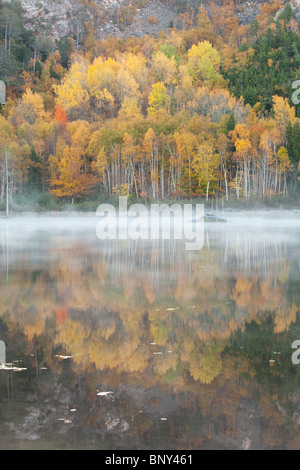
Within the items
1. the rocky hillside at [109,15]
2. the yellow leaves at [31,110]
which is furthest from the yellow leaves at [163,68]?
the rocky hillside at [109,15]

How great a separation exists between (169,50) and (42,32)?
35.2 m

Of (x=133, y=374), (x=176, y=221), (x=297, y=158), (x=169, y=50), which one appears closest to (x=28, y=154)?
(x=176, y=221)

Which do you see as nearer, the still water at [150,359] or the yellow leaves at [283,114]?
the still water at [150,359]

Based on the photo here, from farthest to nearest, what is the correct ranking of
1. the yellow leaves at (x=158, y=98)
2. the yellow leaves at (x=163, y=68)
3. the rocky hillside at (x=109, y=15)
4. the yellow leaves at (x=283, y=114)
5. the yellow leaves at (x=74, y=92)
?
the rocky hillside at (x=109, y=15)
the yellow leaves at (x=163, y=68)
the yellow leaves at (x=74, y=92)
the yellow leaves at (x=158, y=98)
the yellow leaves at (x=283, y=114)

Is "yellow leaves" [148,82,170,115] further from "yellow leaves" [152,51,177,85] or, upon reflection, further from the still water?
the still water

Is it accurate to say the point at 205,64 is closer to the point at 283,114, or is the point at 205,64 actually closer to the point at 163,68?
the point at 163,68

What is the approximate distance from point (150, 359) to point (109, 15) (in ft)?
504

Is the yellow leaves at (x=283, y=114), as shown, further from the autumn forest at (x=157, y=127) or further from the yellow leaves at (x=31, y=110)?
the yellow leaves at (x=31, y=110)

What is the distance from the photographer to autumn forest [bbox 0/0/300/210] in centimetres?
6950

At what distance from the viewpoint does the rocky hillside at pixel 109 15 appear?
13775cm

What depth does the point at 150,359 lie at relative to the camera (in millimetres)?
9438

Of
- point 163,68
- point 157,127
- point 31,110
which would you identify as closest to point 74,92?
point 31,110

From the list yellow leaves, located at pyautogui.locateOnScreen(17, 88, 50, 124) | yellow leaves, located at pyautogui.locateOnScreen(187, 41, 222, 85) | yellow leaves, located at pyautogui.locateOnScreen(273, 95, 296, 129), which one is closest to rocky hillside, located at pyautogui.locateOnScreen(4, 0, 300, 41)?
yellow leaves, located at pyautogui.locateOnScreen(187, 41, 222, 85)

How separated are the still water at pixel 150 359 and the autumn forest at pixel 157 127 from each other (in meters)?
50.3
